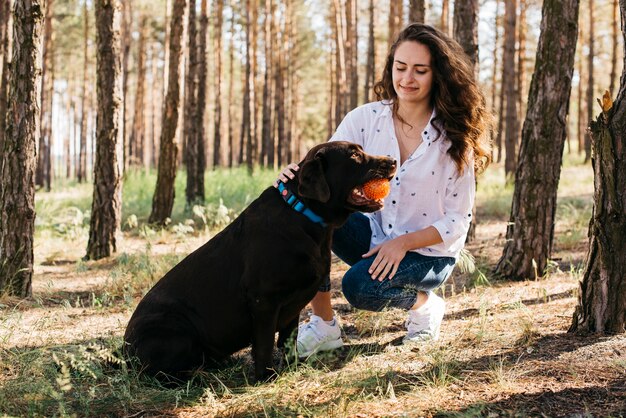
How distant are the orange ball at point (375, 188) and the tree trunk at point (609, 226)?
54.6 inches

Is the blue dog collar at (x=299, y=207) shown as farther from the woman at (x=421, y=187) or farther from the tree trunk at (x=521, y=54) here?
the tree trunk at (x=521, y=54)

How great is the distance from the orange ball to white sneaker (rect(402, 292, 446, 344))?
112 centimetres

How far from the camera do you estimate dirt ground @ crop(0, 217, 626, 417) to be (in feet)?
10.1

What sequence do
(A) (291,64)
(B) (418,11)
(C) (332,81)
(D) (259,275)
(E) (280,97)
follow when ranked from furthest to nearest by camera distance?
(A) (291,64) < (C) (332,81) < (E) (280,97) < (B) (418,11) < (D) (259,275)

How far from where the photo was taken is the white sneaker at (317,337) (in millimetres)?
4207

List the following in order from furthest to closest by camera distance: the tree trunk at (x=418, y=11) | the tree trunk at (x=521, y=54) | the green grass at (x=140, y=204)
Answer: the tree trunk at (x=521, y=54), the green grass at (x=140, y=204), the tree trunk at (x=418, y=11)

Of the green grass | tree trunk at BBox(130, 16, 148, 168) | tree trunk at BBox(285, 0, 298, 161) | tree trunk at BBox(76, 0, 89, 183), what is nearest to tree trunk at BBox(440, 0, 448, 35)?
tree trunk at BBox(285, 0, 298, 161)

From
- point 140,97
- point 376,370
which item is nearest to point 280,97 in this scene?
point 140,97

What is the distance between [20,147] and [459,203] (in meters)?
3.90

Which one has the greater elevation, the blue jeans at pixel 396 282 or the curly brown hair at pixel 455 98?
the curly brown hair at pixel 455 98

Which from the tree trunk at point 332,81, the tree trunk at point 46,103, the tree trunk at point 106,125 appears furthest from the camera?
the tree trunk at point 332,81

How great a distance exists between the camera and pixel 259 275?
3.44 meters

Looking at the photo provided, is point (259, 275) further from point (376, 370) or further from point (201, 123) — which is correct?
point (201, 123)

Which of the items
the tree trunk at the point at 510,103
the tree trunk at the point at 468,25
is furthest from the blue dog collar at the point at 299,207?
the tree trunk at the point at 510,103
